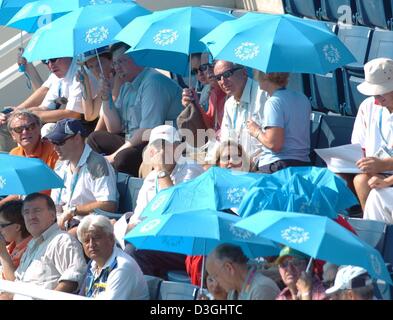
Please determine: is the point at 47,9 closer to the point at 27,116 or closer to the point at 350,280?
the point at 27,116

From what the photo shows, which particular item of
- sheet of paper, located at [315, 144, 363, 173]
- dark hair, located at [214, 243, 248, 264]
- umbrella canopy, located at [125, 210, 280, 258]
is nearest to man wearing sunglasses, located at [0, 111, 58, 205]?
sheet of paper, located at [315, 144, 363, 173]

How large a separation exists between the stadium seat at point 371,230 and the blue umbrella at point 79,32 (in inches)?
125

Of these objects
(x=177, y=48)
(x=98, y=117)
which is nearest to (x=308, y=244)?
(x=177, y=48)

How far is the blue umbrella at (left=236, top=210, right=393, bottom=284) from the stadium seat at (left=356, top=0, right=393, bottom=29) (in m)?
4.87

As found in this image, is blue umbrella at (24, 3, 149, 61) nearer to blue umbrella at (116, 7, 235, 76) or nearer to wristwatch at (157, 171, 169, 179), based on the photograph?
blue umbrella at (116, 7, 235, 76)

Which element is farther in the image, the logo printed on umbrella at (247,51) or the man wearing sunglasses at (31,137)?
the man wearing sunglasses at (31,137)

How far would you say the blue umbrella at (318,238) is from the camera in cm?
760

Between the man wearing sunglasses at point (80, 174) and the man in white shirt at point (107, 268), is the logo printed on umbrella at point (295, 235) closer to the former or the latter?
the man in white shirt at point (107, 268)

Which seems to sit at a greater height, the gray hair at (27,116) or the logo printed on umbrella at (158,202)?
the logo printed on umbrella at (158,202)

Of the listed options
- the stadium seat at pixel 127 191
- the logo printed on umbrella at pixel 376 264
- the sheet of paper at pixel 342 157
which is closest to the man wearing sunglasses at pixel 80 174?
the stadium seat at pixel 127 191

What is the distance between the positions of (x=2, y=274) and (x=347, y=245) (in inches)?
133

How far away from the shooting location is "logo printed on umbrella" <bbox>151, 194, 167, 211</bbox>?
906 centimetres

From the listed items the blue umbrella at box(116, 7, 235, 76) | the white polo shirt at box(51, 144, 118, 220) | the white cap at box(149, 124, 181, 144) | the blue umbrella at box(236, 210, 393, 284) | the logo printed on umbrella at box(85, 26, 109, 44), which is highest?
the blue umbrella at box(236, 210, 393, 284)
